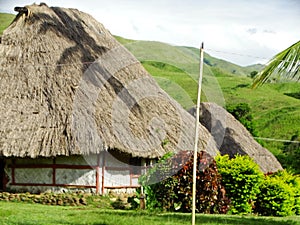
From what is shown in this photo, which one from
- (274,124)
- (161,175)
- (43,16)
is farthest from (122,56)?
(274,124)

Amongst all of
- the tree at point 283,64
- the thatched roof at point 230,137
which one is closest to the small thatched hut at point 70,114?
the thatched roof at point 230,137

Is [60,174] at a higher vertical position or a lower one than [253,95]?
lower

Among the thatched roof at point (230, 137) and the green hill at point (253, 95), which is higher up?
the green hill at point (253, 95)

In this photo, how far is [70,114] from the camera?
1545 cm

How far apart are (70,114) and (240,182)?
489 cm

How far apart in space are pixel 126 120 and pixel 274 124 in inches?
1314

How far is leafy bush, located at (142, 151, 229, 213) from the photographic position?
1307 centimetres

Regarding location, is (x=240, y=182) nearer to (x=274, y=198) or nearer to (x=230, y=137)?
(x=274, y=198)

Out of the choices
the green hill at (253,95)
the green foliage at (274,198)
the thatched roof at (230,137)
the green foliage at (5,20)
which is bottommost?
the green foliage at (274,198)

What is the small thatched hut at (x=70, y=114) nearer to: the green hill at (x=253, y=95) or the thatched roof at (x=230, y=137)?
the thatched roof at (x=230, y=137)

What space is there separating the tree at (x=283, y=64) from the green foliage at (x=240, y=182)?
3.54 metres

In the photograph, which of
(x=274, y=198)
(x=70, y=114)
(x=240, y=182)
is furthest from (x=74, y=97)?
(x=274, y=198)

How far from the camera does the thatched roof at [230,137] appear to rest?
2358 cm

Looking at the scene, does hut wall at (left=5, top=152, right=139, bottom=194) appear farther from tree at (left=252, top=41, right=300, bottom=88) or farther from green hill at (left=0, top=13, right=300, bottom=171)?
green hill at (left=0, top=13, right=300, bottom=171)
